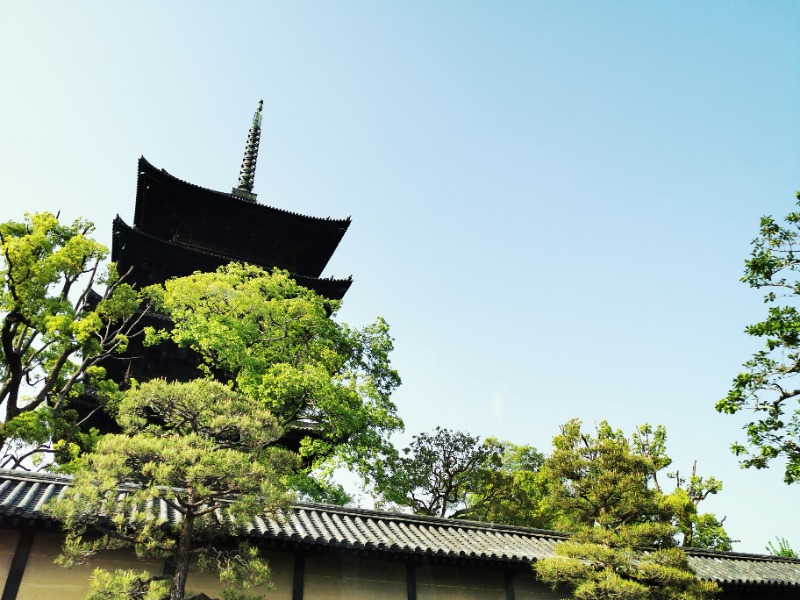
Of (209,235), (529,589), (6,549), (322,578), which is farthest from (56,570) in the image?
(209,235)

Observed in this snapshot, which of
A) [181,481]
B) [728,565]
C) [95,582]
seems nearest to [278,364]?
[181,481]

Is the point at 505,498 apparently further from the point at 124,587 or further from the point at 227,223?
the point at 124,587

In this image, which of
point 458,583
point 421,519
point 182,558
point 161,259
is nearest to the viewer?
point 182,558

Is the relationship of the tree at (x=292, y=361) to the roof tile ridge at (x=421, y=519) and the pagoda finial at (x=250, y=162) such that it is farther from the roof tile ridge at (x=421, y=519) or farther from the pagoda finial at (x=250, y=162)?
the pagoda finial at (x=250, y=162)

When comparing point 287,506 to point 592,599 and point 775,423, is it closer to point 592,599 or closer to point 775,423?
point 592,599

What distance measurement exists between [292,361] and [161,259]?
853 centimetres

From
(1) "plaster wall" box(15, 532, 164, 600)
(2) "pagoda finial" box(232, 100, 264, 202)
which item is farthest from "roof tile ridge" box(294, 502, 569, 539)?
(2) "pagoda finial" box(232, 100, 264, 202)

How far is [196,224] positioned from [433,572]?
1911 cm

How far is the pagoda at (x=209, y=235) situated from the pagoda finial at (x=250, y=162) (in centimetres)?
59

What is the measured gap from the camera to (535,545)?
1345 cm

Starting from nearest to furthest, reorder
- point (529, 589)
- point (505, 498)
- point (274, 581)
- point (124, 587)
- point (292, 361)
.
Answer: point (124, 587)
point (274, 581)
point (529, 589)
point (292, 361)
point (505, 498)

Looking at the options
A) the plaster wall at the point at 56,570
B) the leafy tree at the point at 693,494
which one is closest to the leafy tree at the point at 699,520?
the leafy tree at the point at 693,494

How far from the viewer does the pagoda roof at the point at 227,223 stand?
24.9 m

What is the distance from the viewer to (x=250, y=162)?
107ft
